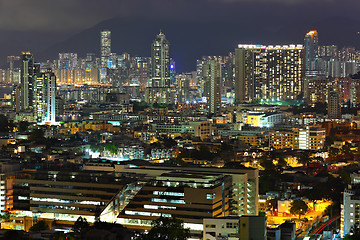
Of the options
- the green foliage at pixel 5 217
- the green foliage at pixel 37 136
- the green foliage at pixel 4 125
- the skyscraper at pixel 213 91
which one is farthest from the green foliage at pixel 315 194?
the skyscraper at pixel 213 91

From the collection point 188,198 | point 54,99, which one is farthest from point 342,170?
point 54,99

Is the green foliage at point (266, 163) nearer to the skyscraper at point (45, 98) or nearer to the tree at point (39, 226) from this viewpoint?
the tree at point (39, 226)

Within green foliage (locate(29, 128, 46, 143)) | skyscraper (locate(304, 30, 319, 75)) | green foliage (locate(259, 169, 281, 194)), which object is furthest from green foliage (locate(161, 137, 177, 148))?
skyscraper (locate(304, 30, 319, 75))

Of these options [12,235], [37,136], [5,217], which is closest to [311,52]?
[37,136]

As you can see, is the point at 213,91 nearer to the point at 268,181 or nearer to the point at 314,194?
the point at 268,181

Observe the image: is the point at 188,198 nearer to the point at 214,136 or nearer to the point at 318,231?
the point at 318,231
